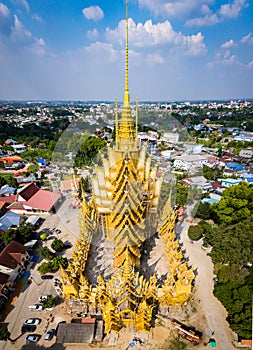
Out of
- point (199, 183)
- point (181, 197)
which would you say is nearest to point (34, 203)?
point (181, 197)

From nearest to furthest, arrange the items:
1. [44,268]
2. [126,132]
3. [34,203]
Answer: [126,132]
[44,268]
[34,203]

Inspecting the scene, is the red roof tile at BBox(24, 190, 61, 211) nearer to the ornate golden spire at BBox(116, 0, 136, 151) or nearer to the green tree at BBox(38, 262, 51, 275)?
the green tree at BBox(38, 262, 51, 275)

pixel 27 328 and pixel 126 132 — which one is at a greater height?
pixel 126 132

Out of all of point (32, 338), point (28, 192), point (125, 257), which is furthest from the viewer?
point (28, 192)

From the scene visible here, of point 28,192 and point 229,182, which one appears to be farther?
point 229,182

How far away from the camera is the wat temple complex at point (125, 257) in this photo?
982 centimetres

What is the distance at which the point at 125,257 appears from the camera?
10.8 metres

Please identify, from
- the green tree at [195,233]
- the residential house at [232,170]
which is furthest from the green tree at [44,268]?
the residential house at [232,170]

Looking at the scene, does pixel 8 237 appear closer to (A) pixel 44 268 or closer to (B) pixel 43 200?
(A) pixel 44 268

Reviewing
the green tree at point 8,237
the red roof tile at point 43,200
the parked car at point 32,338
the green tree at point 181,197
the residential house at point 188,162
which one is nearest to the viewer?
the parked car at point 32,338

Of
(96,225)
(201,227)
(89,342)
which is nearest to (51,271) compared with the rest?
(96,225)

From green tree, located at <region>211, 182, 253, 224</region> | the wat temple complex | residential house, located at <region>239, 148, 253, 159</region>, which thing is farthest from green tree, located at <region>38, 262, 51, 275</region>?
residential house, located at <region>239, 148, 253, 159</region>

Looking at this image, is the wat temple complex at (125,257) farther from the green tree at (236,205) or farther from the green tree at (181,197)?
the green tree at (181,197)

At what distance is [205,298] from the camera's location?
40.9ft
